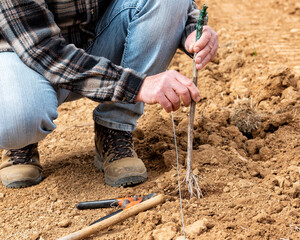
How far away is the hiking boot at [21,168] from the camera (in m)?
2.07

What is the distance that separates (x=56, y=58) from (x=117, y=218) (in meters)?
0.75

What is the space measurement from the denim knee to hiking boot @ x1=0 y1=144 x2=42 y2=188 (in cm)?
19

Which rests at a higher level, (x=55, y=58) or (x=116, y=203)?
(x=55, y=58)

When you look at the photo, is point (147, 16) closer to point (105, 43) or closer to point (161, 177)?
point (105, 43)

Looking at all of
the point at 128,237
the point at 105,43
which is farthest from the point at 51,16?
the point at 128,237

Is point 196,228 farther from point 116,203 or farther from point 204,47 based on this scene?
point 204,47

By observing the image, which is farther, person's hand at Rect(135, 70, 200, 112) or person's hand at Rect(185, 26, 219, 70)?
person's hand at Rect(185, 26, 219, 70)

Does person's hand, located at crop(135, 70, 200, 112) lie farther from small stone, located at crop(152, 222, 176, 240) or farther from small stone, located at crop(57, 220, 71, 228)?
small stone, located at crop(57, 220, 71, 228)

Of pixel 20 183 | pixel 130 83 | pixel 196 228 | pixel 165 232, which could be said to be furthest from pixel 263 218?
pixel 20 183

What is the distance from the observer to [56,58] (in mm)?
1779

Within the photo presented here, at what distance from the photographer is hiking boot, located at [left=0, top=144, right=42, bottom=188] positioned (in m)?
2.07

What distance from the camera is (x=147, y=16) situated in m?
2.03

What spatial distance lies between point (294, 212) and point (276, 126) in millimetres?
987

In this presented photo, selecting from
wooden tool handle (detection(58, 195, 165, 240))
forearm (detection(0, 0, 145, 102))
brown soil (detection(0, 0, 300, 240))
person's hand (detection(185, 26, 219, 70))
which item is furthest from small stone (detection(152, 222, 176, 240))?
person's hand (detection(185, 26, 219, 70))
